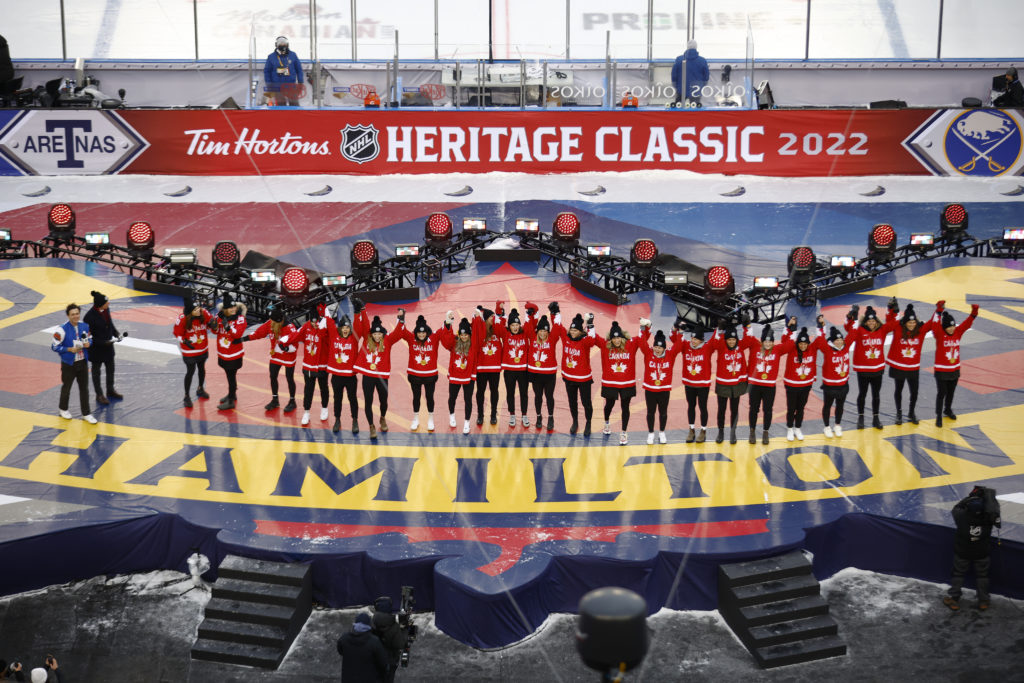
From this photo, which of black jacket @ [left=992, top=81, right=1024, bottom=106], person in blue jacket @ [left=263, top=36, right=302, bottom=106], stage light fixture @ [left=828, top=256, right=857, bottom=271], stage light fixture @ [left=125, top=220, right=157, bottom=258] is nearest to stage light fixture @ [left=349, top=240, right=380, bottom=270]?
stage light fixture @ [left=125, top=220, right=157, bottom=258]

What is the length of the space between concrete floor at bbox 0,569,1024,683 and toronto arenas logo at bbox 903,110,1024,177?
14.5 m

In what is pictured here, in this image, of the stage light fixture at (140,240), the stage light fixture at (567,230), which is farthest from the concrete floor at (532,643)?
the stage light fixture at (567,230)

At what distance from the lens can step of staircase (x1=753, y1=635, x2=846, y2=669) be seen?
9898mm

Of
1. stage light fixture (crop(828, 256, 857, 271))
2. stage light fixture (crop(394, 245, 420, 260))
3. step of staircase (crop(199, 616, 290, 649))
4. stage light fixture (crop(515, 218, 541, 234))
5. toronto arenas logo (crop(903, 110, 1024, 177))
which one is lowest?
step of staircase (crop(199, 616, 290, 649))

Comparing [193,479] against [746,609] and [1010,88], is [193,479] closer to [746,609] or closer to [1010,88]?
[746,609]

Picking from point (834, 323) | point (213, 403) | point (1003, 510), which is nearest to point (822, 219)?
point (834, 323)

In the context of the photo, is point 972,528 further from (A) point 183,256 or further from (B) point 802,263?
(A) point 183,256

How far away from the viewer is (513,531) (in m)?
11.2

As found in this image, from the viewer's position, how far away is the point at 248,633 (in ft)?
33.1

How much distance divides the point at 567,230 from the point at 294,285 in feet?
16.6

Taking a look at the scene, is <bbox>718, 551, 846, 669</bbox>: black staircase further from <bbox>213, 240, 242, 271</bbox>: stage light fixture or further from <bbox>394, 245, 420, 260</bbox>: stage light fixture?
<bbox>213, 240, 242, 271</bbox>: stage light fixture

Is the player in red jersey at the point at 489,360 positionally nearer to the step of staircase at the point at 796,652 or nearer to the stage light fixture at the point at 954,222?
the step of staircase at the point at 796,652

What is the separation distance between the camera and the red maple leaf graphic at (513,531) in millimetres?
10961

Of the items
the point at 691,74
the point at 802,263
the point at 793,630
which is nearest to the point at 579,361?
the point at 793,630
